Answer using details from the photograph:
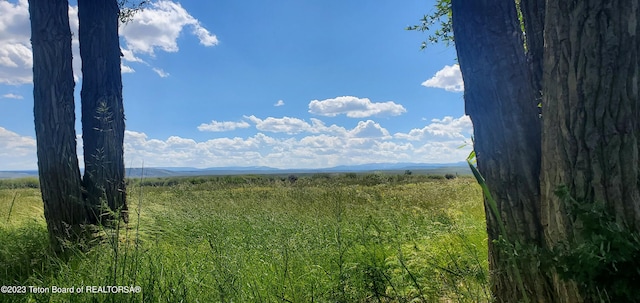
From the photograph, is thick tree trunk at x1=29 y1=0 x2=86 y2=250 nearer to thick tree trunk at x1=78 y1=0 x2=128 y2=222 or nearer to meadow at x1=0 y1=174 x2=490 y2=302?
thick tree trunk at x1=78 y1=0 x2=128 y2=222

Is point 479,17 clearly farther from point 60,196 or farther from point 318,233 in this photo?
point 60,196

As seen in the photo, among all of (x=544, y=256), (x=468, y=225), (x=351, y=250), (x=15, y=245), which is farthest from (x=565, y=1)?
(x=15, y=245)

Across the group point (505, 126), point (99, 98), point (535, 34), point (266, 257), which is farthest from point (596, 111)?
point (99, 98)

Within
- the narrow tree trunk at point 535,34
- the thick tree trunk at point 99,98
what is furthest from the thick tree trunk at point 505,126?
the thick tree trunk at point 99,98

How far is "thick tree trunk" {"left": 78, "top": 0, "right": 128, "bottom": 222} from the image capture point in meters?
5.05

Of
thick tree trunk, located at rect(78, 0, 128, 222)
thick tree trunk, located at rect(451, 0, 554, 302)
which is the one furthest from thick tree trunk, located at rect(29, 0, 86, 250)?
thick tree trunk, located at rect(451, 0, 554, 302)

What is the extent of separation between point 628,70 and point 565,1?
47 centimetres

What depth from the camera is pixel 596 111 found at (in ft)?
5.92

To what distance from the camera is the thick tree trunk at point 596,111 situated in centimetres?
177

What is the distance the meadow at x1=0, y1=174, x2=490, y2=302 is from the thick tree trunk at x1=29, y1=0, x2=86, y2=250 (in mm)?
483

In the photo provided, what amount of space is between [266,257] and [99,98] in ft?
10.5

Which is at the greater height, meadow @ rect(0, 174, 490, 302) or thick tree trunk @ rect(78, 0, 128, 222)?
thick tree trunk @ rect(78, 0, 128, 222)

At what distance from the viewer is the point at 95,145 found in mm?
5121

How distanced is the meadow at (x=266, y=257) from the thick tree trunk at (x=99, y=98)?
67 cm
